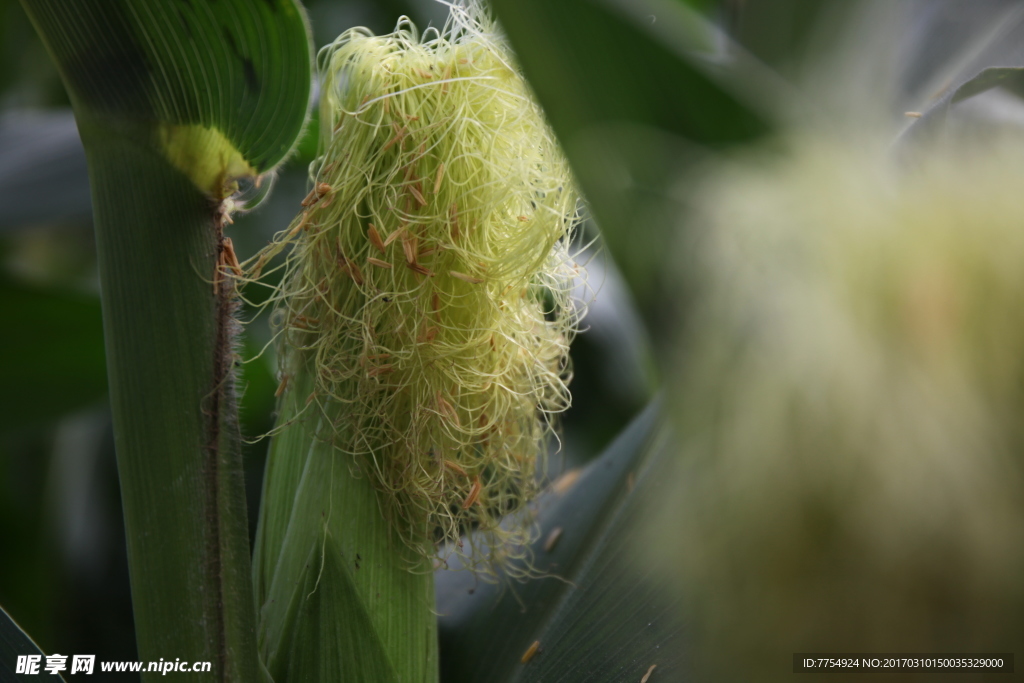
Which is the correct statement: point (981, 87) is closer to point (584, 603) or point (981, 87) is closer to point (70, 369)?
point (584, 603)

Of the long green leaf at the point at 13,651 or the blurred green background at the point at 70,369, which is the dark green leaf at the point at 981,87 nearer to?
the blurred green background at the point at 70,369

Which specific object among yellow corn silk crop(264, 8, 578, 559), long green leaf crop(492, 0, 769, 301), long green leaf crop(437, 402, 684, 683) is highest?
yellow corn silk crop(264, 8, 578, 559)

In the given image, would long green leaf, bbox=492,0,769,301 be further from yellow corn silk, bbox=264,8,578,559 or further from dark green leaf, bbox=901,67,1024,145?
yellow corn silk, bbox=264,8,578,559

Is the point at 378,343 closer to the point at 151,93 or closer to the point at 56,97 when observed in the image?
the point at 151,93

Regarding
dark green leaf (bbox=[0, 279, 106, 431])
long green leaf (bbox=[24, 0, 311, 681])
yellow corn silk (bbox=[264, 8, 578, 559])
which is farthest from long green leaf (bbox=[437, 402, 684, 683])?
dark green leaf (bbox=[0, 279, 106, 431])

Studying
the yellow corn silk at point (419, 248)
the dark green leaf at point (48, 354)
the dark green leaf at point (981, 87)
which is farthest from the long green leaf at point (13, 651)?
the dark green leaf at point (981, 87)

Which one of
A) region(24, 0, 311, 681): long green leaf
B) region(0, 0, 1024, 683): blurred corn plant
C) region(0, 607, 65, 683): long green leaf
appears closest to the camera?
region(0, 0, 1024, 683): blurred corn plant
